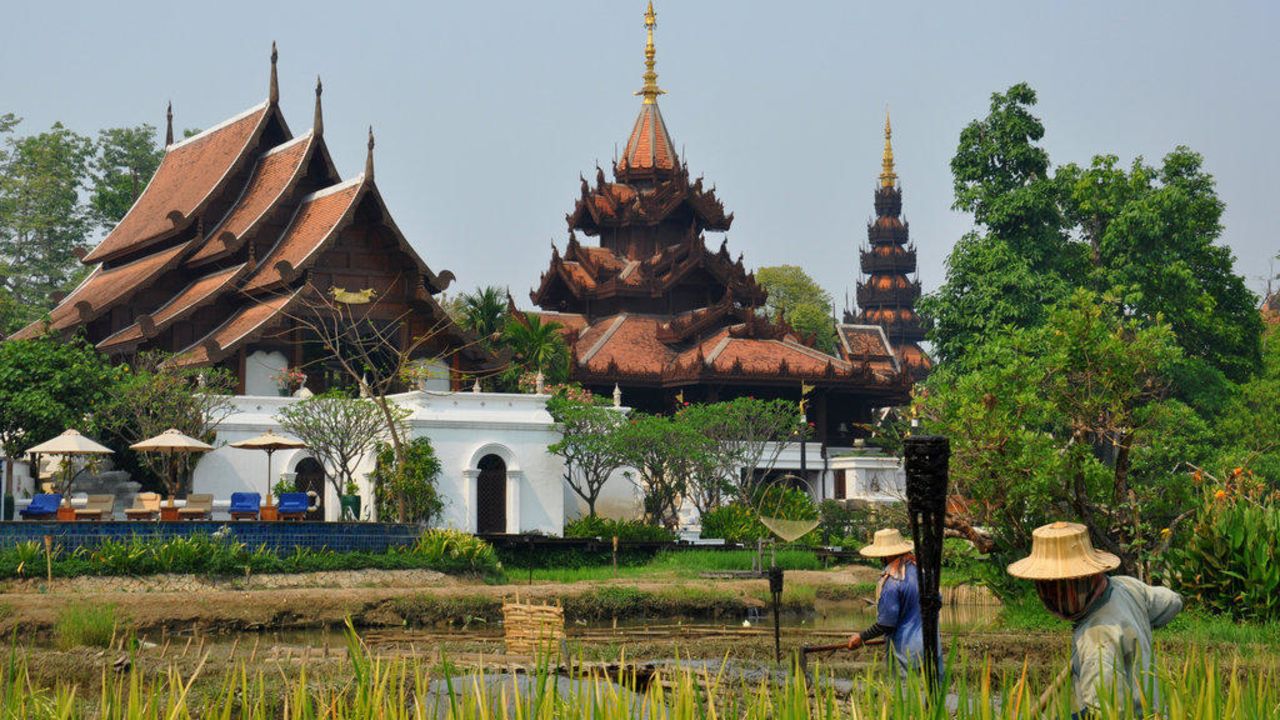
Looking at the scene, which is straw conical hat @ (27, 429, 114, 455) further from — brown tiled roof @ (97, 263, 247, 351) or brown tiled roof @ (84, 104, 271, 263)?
brown tiled roof @ (84, 104, 271, 263)

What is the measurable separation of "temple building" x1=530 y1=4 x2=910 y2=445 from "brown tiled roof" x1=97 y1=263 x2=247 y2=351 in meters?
8.40

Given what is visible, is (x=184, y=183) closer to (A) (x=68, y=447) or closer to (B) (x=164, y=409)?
(B) (x=164, y=409)

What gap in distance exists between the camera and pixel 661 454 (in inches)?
1189

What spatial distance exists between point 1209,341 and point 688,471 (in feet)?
44.8

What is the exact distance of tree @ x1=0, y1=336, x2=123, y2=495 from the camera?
26000 millimetres

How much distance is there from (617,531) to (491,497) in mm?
2739

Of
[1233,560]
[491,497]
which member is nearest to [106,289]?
[491,497]

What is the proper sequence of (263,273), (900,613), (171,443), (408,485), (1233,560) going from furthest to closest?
(263,273) → (408,485) → (171,443) → (1233,560) → (900,613)

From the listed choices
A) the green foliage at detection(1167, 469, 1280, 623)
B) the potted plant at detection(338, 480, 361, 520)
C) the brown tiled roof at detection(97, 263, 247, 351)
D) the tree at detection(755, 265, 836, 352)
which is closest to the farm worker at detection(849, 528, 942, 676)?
the green foliage at detection(1167, 469, 1280, 623)

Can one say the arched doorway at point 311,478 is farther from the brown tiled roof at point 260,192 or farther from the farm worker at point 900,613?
the farm worker at point 900,613

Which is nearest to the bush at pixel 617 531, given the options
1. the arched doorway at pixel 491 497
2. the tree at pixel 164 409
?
the arched doorway at pixel 491 497

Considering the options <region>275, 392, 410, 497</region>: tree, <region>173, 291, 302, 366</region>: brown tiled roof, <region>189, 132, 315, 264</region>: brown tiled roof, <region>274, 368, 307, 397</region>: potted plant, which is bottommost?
<region>275, 392, 410, 497</region>: tree

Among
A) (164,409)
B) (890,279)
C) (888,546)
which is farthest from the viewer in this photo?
(890,279)

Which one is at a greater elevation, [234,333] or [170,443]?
[234,333]
